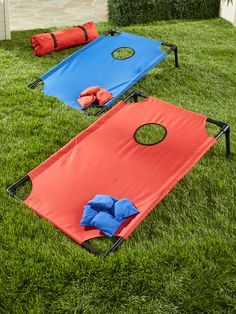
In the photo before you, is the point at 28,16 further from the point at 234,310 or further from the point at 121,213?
the point at 234,310

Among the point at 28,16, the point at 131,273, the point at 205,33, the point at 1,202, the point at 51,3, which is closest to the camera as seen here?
the point at 131,273

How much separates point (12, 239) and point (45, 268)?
34 centimetres

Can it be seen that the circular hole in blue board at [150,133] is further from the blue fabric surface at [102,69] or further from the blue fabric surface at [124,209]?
the blue fabric surface at [124,209]

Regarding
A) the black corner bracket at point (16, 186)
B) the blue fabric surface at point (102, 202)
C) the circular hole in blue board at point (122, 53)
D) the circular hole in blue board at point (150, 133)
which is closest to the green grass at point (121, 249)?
the black corner bracket at point (16, 186)

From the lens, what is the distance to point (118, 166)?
355 centimetres

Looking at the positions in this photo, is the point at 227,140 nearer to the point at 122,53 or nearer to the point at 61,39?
the point at 122,53

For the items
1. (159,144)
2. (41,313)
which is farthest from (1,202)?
(159,144)

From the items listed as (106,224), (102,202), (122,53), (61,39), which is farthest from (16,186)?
(61,39)

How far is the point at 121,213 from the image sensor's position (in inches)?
119

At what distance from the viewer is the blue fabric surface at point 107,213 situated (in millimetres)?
2994

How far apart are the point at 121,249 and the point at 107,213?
0.28 meters

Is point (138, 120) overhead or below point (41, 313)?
overhead

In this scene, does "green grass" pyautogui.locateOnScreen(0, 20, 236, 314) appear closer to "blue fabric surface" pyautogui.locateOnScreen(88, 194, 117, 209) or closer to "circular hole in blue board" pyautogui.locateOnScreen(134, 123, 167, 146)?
"blue fabric surface" pyautogui.locateOnScreen(88, 194, 117, 209)

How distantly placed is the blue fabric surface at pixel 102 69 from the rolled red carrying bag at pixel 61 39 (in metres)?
0.58
